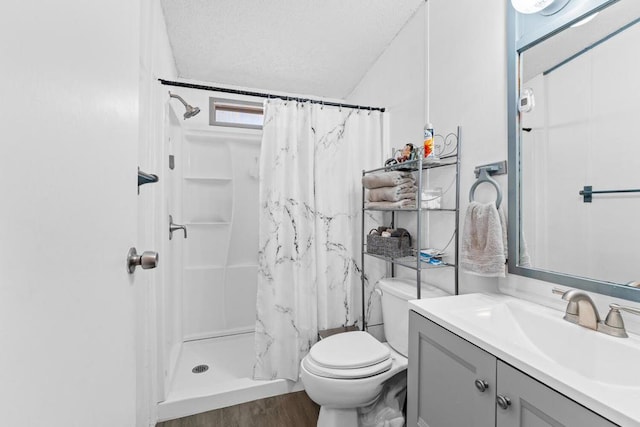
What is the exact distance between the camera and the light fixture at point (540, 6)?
108 centimetres

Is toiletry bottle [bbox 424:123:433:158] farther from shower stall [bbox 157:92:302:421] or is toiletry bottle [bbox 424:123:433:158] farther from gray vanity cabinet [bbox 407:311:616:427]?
shower stall [bbox 157:92:302:421]

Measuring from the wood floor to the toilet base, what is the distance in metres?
0.25

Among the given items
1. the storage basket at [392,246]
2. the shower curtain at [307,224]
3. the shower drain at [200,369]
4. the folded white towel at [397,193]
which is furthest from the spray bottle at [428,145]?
the shower drain at [200,369]

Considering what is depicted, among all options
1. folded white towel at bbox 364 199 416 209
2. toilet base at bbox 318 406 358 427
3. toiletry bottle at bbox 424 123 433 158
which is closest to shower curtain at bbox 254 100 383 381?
folded white towel at bbox 364 199 416 209

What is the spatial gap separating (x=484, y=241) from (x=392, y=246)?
0.56 metres

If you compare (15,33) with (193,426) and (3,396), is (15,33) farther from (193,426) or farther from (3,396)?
(193,426)

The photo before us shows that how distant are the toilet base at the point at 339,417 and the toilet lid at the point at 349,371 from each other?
23 cm

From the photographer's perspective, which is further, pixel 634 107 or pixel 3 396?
pixel 634 107

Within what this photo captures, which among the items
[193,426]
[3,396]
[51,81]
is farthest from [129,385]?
[193,426]

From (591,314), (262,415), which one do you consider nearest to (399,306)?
(591,314)

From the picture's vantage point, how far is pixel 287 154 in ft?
6.37

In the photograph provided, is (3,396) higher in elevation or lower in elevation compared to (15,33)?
lower

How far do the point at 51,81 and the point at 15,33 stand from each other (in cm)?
7

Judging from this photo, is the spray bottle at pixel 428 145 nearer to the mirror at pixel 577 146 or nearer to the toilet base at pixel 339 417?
the mirror at pixel 577 146
